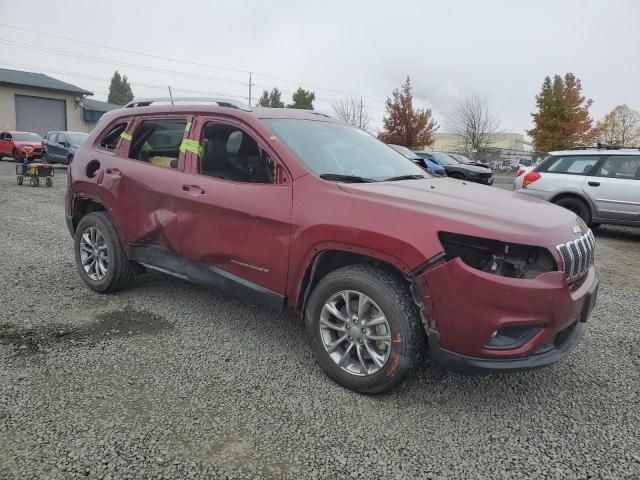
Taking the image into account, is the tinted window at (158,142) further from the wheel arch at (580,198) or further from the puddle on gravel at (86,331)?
the wheel arch at (580,198)

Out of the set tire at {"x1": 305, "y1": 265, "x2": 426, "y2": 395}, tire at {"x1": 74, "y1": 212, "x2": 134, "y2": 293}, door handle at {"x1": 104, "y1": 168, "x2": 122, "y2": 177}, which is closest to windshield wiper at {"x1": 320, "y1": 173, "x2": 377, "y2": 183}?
tire at {"x1": 305, "y1": 265, "x2": 426, "y2": 395}

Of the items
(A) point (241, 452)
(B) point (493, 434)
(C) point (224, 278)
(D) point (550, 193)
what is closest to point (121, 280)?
(C) point (224, 278)

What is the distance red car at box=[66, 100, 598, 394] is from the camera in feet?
8.36

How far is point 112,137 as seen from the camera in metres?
4.52

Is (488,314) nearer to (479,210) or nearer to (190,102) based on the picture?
(479,210)

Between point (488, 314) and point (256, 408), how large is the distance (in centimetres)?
139

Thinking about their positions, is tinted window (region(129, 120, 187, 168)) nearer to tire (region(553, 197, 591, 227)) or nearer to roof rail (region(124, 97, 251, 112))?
roof rail (region(124, 97, 251, 112))

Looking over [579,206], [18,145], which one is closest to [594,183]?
[579,206]

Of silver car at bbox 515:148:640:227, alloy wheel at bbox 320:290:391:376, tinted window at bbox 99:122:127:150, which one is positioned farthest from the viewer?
silver car at bbox 515:148:640:227

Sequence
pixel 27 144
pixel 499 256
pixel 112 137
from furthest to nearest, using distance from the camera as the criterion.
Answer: pixel 27 144 → pixel 112 137 → pixel 499 256

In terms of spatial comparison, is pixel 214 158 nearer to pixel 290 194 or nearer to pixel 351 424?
pixel 290 194

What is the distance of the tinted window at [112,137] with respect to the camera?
4449 millimetres

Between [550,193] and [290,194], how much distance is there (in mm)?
7418

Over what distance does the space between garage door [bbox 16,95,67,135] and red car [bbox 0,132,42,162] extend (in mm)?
11475
